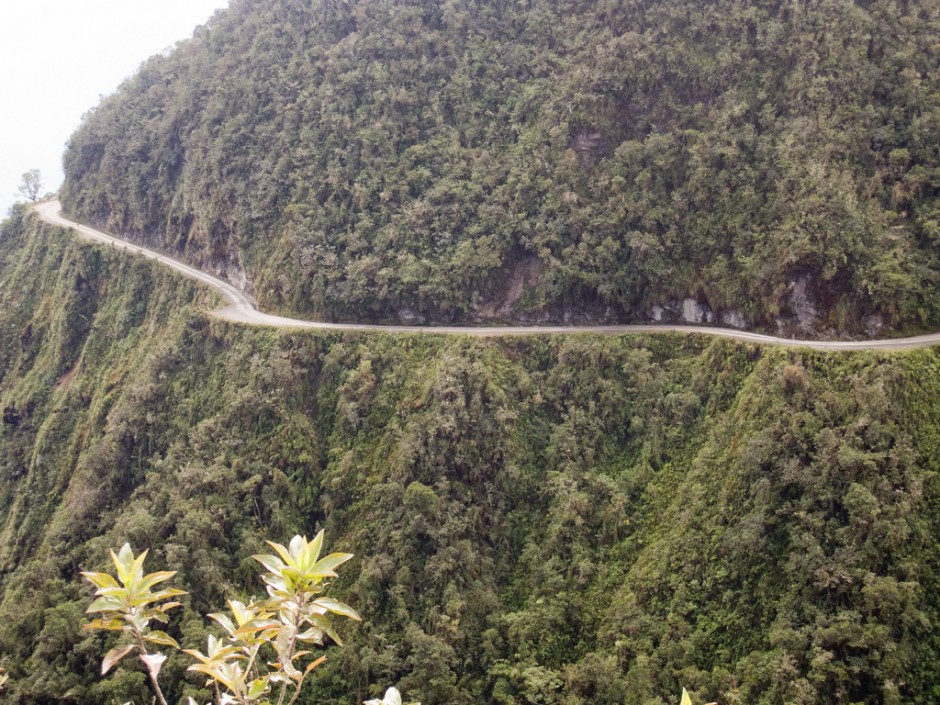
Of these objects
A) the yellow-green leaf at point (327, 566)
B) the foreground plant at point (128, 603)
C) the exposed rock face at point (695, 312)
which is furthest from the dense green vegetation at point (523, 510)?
the foreground plant at point (128, 603)

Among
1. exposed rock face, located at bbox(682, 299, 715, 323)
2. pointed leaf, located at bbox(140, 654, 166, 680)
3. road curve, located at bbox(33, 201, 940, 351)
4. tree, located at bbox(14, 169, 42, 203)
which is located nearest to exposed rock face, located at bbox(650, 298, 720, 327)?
exposed rock face, located at bbox(682, 299, 715, 323)

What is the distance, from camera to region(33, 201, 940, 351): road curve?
29.8 meters

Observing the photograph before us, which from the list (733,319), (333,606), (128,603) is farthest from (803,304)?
(128,603)

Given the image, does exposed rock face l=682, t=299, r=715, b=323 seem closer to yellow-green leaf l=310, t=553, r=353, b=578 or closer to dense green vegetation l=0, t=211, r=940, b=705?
dense green vegetation l=0, t=211, r=940, b=705

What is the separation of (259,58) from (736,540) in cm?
4521

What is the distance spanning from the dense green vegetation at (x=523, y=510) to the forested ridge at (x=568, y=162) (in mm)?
3482

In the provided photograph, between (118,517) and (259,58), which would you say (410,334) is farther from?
(259,58)

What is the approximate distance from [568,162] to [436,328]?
12115 millimetres

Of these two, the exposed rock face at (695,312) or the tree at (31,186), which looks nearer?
the exposed rock face at (695,312)

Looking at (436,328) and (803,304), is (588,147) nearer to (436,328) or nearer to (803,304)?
(436,328)

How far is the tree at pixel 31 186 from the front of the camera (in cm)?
6861

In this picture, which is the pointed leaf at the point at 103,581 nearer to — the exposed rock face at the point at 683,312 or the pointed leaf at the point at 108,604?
the pointed leaf at the point at 108,604

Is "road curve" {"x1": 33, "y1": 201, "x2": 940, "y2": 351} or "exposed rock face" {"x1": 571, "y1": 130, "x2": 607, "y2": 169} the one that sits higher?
"exposed rock face" {"x1": 571, "y1": 130, "x2": 607, "y2": 169}

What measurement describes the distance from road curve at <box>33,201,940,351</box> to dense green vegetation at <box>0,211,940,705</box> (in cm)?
103
